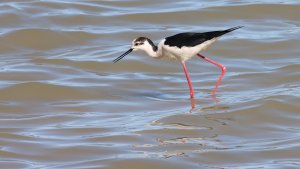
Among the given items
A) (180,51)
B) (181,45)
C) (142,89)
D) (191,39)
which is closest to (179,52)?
(180,51)

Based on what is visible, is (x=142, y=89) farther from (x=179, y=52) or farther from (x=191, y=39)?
(x=191, y=39)

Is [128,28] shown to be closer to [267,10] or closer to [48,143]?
[267,10]

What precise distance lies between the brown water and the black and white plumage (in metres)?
0.47

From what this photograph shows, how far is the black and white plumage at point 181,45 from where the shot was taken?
9.97m

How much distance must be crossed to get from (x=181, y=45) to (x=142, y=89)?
0.85 m

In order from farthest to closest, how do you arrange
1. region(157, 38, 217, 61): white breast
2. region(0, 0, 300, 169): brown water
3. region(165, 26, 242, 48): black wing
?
region(157, 38, 217, 61): white breast, region(165, 26, 242, 48): black wing, region(0, 0, 300, 169): brown water

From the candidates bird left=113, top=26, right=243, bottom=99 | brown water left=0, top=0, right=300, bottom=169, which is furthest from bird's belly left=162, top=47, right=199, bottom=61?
Answer: brown water left=0, top=0, right=300, bottom=169

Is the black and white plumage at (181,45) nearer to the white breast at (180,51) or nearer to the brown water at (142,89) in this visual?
the white breast at (180,51)

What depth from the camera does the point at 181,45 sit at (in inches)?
399

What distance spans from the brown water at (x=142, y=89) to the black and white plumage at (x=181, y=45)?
0.47 metres

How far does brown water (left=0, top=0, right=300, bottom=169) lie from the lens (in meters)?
7.82

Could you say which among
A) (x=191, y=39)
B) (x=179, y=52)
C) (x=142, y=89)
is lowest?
(x=142, y=89)

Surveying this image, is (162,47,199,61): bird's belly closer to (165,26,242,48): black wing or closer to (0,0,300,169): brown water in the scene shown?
(165,26,242,48): black wing

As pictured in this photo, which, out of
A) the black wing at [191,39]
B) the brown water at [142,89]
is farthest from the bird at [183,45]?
the brown water at [142,89]
